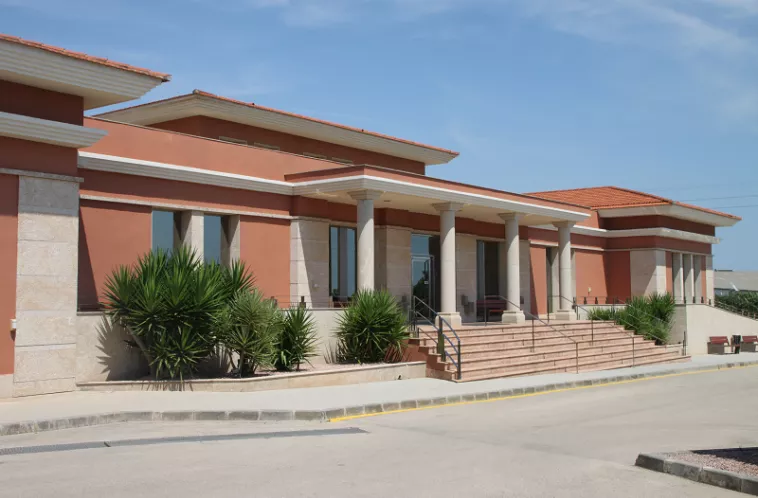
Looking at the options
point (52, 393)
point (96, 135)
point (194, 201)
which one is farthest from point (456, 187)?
point (52, 393)

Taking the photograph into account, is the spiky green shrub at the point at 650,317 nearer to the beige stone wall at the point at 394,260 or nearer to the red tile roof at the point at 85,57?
the beige stone wall at the point at 394,260

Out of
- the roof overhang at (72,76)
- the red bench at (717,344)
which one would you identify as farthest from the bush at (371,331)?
the red bench at (717,344)

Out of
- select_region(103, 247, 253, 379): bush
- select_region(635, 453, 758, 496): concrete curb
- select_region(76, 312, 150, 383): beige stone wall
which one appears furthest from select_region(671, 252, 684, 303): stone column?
select_region(635, 453, 758, 496): concrete curb

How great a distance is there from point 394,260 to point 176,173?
857 centimetres

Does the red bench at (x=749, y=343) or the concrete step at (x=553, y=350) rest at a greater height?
the concrete step at (x=553, y=350)

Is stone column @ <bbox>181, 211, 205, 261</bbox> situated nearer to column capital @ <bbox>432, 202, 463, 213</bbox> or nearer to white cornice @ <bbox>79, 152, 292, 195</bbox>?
white cornice @ <bbox>79, 152, 292, 195</bbox>

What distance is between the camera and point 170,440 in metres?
10.8

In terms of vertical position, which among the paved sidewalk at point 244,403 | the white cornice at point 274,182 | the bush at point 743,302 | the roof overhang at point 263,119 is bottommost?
the paved sidewalk at point 244,403

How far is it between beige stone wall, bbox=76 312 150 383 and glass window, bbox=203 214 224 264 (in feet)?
16.1

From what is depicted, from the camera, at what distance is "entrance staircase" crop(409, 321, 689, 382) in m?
20.0

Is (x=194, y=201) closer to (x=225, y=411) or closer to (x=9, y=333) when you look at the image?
(x=9, y=333)

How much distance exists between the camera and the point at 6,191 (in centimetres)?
1409

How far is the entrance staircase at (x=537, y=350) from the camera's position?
1995cm

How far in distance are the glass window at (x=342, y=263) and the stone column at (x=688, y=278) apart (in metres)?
21.6
